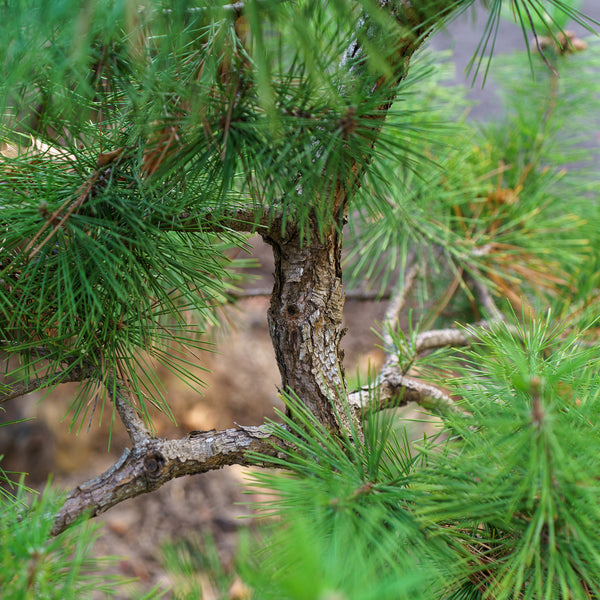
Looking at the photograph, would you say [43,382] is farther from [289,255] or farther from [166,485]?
[166,485]

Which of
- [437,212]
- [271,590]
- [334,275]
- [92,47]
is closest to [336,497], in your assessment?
[271,590]

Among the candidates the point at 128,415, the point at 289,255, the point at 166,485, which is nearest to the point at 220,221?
the point at 289,255

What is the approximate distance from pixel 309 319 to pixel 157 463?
16 cm

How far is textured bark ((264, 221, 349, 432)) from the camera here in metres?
0.41

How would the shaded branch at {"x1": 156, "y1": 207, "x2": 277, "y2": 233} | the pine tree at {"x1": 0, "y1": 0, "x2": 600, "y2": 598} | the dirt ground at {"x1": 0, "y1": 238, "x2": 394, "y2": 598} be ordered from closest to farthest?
the pine tree at {"x1": 0, "y1": 0, "x2": 600, "y2": 598}
the shaded branch at {"x1": 156, "y1": 207, "x2": 277, "y2": 233}
the dirt ground at {"x1": 0, "y1": 238, "x2": 394, "y2": 598}

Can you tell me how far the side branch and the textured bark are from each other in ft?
0.16

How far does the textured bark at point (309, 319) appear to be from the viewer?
16.3 inches

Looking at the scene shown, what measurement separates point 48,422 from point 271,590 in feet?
3.70

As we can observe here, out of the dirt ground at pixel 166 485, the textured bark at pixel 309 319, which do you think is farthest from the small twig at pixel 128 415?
the dirt ground at pixel 166 485

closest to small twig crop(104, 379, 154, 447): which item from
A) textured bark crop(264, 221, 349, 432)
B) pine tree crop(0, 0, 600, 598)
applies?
pine tree crop(0, 0, 600, 598)

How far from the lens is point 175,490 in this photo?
126 cm

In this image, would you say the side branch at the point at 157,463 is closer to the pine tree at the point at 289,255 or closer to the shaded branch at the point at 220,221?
the pine tree at the point at 289,255

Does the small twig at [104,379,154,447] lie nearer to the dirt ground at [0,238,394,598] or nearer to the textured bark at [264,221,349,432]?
the textured bark at [264,221,349,432]

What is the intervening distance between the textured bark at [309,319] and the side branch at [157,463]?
5cm
